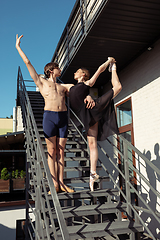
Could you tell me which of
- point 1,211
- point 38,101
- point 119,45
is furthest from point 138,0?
point 1,211

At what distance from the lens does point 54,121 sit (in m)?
3.22

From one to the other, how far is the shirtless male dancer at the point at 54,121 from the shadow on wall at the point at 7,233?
17.5 feet

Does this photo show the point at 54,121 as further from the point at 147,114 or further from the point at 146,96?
the point at 146,96

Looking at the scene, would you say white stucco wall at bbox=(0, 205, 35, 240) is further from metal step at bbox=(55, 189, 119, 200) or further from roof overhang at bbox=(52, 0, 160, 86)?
→ roof overhang at bbox=(52, 0, 160, 86)

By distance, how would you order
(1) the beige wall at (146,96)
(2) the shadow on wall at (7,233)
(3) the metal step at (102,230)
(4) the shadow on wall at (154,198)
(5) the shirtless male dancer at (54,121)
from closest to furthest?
(3) the metal step at (102,230), (5) the shirtless male dancer at (54,121), (4) the shadow on wall at (154,198), (1) the beige wall at (146,96), (2) the shadow on wall at (7,233)

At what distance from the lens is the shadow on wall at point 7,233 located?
723 centimetres

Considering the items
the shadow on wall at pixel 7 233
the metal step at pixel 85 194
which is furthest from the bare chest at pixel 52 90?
the shadow on wall at pixel 7 233

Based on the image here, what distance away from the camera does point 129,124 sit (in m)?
6.41

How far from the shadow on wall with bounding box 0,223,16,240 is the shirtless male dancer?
534 centimetres

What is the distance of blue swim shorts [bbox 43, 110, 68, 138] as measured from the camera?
10.5 ft

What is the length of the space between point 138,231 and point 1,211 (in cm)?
670

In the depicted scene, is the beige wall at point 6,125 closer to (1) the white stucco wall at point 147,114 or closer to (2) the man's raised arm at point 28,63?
(1) the white stucco wall at point 147,114

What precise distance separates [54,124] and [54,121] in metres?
0.04

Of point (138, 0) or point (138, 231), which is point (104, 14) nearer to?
point (138, 0)
